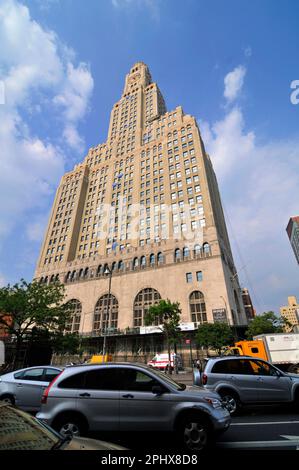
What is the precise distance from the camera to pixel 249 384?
7918 mm

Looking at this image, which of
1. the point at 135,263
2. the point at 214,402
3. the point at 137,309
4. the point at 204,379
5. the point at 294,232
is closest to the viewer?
the point at 214,402

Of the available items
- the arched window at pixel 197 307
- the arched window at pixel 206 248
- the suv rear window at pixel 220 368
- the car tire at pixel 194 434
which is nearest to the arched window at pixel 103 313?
the arched window at pixel 197 307

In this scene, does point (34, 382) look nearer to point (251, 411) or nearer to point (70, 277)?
point (251, 411)

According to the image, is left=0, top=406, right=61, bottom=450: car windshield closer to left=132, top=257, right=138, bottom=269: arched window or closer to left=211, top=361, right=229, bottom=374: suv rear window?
left=211, top=361, right=229, bottom=374: suv rear window

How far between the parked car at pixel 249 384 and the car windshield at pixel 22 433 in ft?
21.2

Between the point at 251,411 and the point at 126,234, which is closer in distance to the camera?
the point at 251,411

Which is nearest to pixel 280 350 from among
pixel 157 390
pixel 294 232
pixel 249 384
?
pixel 249 384

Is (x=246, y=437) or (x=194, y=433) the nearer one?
(x=194, y=433)

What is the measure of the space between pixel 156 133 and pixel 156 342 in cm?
5744

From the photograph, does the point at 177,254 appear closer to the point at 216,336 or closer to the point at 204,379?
the point at 216,336

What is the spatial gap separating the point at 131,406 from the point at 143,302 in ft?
136

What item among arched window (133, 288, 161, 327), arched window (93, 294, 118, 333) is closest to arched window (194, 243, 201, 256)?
arched window (133, 288, 161, 327)
